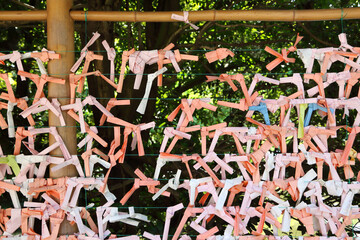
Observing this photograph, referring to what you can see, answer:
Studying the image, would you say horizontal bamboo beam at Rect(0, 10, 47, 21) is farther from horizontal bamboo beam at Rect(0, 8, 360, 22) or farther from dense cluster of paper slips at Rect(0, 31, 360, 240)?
dense cluster of paper slips at Rect(0, 31, 360, 240)

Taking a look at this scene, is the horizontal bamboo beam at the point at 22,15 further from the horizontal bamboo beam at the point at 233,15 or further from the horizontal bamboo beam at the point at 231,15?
the horizontal bamboo beam at the point at 233,15

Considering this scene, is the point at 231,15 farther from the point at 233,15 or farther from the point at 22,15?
the point at 22,15

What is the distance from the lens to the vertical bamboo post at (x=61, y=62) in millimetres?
1538

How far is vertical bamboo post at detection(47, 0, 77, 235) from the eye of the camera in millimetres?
1538

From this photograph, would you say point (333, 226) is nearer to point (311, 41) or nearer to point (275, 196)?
point (275, 196)

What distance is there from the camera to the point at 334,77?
5.04 ft

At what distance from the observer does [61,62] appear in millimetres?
1539

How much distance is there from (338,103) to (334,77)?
0.10m

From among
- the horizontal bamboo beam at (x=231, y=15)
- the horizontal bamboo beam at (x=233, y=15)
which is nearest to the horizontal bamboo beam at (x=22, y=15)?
the horizontal bamboo beam at (x=231, y=15)

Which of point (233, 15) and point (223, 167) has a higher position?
point (233, 15)

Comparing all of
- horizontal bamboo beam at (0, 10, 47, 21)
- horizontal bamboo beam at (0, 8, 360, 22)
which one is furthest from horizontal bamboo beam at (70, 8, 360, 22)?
horizontal bamboo beam at (0, 10, 47, 21)

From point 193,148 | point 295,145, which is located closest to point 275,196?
point 295,145

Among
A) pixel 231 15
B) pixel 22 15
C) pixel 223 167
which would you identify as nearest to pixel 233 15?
pixel 231 15

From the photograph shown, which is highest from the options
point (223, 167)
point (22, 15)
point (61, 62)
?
point (22, 15)
